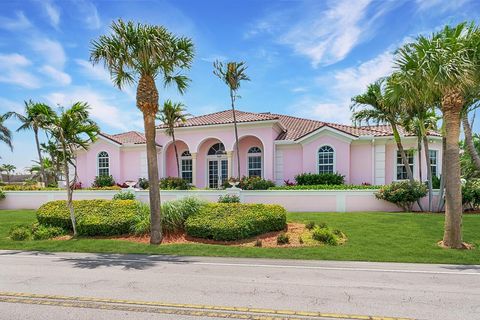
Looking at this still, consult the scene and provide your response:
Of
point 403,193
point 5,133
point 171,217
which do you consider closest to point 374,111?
point 403,193

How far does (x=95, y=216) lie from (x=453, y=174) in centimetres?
1250

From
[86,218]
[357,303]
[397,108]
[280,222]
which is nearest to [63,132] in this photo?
[86,218]

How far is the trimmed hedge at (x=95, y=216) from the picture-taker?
43.6 feet

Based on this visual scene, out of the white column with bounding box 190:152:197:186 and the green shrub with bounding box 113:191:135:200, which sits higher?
the white column with bounding box 190:152:197:186

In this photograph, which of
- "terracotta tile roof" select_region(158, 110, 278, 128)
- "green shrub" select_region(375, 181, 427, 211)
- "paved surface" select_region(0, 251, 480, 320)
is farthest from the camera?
"terracotta tile roof" select_region(158, 110, 278, 128)

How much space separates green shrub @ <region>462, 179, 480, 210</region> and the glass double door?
587 inches

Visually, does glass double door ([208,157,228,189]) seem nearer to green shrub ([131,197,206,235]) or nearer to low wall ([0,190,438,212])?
low wall ([0,190,438,212])

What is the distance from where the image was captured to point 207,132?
83.1ft

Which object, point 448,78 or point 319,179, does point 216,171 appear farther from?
point 448,78

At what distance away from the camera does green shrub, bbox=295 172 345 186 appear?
70.6 feet

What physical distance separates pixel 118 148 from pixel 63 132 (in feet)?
44.6

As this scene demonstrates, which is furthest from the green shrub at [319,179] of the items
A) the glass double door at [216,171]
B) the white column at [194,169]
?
the white column at [194,169]

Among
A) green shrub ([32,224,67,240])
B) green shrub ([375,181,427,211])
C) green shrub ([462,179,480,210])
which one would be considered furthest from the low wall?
green shrub ([32,224,67,240])

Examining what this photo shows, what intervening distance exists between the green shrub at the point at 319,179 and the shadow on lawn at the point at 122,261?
1345cm
